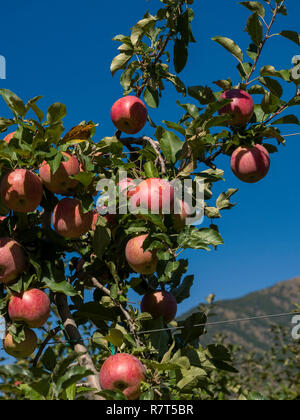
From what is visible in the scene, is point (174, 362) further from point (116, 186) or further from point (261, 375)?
point (261, 375)

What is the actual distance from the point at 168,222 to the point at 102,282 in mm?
684

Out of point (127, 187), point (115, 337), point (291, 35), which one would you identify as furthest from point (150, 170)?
point (291, 35)

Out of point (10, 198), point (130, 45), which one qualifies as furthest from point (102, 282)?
point (130, 45)

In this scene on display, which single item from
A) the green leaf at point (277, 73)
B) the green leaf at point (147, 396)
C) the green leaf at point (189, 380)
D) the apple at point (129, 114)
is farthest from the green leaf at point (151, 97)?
the green leaf at point (147, 396)

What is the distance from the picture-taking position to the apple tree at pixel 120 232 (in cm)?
217

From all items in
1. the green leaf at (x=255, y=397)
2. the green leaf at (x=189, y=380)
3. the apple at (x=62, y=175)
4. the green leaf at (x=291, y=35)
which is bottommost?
the green leaf at (x=255, y=397)

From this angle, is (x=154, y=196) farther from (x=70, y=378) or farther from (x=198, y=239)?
(x=70, y=378)

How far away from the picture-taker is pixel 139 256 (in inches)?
89.4

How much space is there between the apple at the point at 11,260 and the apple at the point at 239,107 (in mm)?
1150

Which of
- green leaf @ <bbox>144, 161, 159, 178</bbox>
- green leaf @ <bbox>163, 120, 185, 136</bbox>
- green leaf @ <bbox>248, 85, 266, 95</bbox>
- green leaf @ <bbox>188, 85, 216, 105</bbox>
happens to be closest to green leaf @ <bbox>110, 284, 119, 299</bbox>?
green leaf @ <bbox>144, 161, 159, 178</bbox>

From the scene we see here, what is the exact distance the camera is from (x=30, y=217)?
2.55 meters

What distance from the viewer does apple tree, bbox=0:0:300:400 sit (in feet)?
7.11

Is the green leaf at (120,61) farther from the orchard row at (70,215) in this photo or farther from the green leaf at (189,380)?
the green leaf at (189,380)

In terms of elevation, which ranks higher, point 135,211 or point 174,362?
point 135,211
